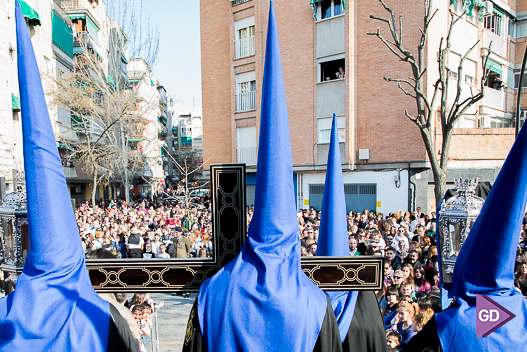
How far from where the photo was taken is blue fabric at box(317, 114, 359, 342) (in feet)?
9.42

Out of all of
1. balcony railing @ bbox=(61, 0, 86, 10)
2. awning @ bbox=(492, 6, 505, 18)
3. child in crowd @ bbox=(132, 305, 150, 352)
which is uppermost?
balcony railing @ bbox=(61, 0, 86, 10)

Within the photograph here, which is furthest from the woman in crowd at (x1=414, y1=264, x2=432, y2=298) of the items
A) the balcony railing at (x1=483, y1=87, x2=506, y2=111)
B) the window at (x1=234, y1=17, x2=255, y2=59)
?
the window at (x1=234, y1=17, x2=255, y2=59)

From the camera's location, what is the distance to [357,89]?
1673 cm

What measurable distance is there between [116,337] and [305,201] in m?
16.3

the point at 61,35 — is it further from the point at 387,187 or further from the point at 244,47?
the point at 387,187

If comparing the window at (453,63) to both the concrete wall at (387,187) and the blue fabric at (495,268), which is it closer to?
the concrete wall at (387,187)

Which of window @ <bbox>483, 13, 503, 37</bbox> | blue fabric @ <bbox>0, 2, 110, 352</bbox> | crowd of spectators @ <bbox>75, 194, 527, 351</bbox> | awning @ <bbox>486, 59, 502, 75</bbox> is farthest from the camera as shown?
awning @ <bbox>486, 59, 502, 75</bbox>

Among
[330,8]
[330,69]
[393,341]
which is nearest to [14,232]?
[393,341]

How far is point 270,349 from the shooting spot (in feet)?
6.94

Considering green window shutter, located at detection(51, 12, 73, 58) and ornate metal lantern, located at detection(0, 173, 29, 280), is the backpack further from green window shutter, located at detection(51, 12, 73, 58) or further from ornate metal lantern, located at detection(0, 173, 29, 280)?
green window shutter, located at detection(51, 12, 73, 58)

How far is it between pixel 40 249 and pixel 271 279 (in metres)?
1.16

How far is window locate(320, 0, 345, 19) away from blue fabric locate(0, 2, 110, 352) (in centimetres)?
1668

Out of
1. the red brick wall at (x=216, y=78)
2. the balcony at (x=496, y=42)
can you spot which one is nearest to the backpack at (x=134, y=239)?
the red brick wall at (x=216, y=78)

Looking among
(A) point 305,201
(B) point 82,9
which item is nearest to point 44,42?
(B) point 82,9
